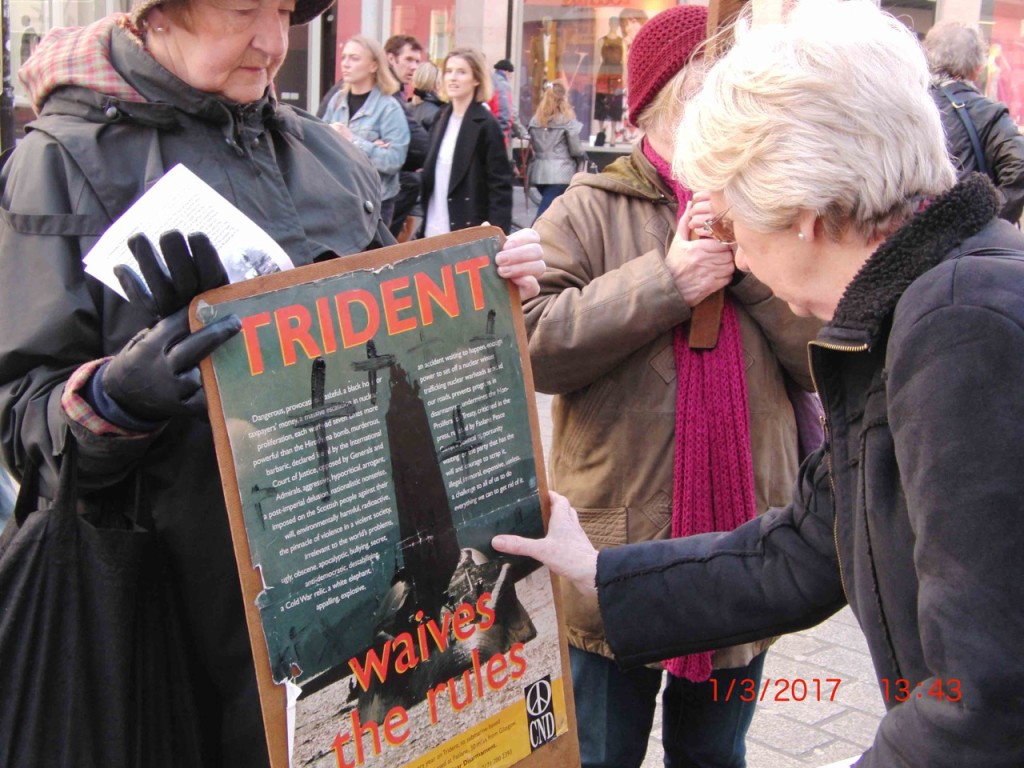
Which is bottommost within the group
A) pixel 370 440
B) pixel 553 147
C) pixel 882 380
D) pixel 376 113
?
pixel 370 440

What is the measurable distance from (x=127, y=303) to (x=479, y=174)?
20.0ft

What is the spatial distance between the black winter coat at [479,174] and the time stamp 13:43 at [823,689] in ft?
14.8

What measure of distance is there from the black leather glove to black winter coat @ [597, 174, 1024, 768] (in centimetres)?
80

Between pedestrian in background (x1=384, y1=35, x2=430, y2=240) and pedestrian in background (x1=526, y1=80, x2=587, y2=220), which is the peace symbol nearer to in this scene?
pedestrian in background (x1=384, y1=35, x2=430, y2=240)

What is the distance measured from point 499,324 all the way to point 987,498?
31.6 inches

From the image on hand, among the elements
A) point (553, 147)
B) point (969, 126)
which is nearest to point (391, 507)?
point (969, 126)

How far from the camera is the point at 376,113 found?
7.96 meters

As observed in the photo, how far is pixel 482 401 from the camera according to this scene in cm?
179

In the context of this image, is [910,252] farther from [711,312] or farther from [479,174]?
[479,174]

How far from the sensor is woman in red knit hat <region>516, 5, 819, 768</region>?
229cm

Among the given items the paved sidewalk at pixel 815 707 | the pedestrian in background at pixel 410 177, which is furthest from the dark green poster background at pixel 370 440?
the pedestrian in background at pixel 410 177

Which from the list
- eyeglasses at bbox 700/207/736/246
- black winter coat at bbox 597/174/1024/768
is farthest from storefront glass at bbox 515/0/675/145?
black winter coat at bbox 597/174/1024/768

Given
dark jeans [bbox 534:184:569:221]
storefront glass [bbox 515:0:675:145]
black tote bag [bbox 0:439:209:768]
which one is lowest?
black tote bag [bbox 0:439:209:768]

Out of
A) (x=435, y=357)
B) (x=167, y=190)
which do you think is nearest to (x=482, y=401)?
(x=435, y=357)
